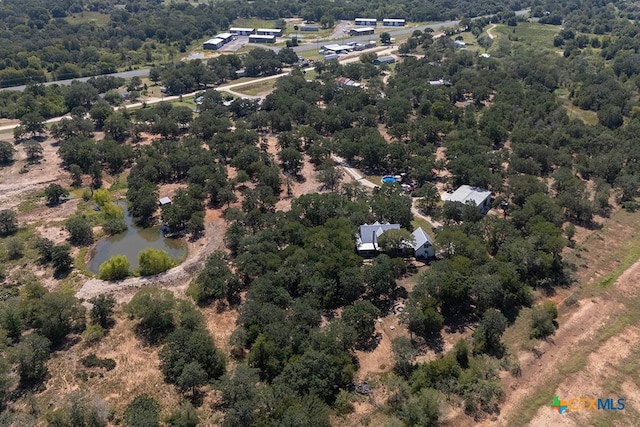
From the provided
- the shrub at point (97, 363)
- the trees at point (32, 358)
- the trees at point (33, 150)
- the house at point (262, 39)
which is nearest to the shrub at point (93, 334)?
the shrub at point (97, 363)

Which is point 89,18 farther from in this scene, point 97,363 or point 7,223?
point 97,363

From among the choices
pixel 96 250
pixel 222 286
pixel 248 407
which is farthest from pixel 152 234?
pixel 248 407

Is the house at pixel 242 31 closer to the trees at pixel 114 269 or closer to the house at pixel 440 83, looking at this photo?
the house at pixel 440 83

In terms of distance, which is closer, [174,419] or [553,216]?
[174,419]

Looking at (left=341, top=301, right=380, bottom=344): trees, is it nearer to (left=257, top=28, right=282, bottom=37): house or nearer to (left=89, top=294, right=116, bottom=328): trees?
(left=89, top=294, right=116, bottom=328): trees

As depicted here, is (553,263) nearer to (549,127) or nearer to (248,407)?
→ (248,407)

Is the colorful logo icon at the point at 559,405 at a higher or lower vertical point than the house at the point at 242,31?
lower
